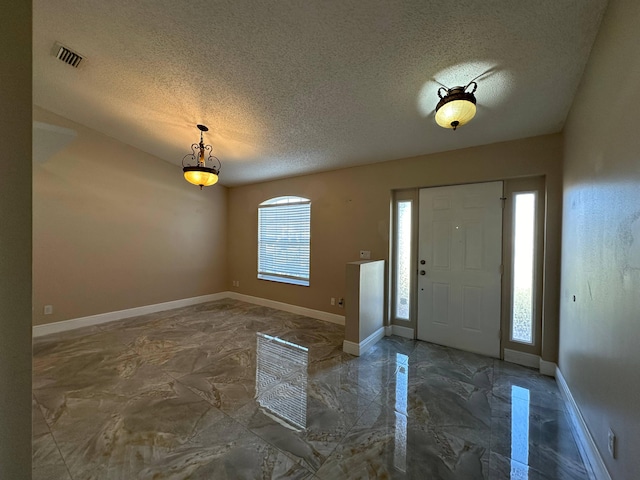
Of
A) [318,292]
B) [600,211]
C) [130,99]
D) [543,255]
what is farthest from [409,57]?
[318,292]

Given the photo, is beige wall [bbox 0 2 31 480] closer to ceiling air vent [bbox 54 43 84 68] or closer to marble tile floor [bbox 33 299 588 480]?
marble tile floor [bbox 33 299 588 480]

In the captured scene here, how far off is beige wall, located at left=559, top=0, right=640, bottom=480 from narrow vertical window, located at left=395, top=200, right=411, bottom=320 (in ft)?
5.91

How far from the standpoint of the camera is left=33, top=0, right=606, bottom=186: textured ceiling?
1663 mm

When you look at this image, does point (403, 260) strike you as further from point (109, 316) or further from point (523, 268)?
point (109, 316)

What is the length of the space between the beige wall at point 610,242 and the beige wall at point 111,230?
5832 millimetres

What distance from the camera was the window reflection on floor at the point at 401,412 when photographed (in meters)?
1.67

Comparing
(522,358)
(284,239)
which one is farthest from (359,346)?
(284,239)

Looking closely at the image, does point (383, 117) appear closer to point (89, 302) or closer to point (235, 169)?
point (235, 169)

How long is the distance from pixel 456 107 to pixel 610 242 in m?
1.34

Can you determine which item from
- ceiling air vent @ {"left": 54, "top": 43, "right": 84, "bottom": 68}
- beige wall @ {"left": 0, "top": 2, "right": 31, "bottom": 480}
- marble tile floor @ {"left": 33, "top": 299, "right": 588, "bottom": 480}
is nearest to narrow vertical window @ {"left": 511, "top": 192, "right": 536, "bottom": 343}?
marble tile floor @ {"left": 33, "top": 299, "right": 588, "bottom": 480}

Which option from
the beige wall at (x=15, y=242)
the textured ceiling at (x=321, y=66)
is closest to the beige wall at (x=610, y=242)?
the textured ceiling at (x=321, y=66)

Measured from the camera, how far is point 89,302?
4062mm

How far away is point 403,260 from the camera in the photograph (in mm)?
3787

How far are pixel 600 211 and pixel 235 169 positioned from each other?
4.79 metres
